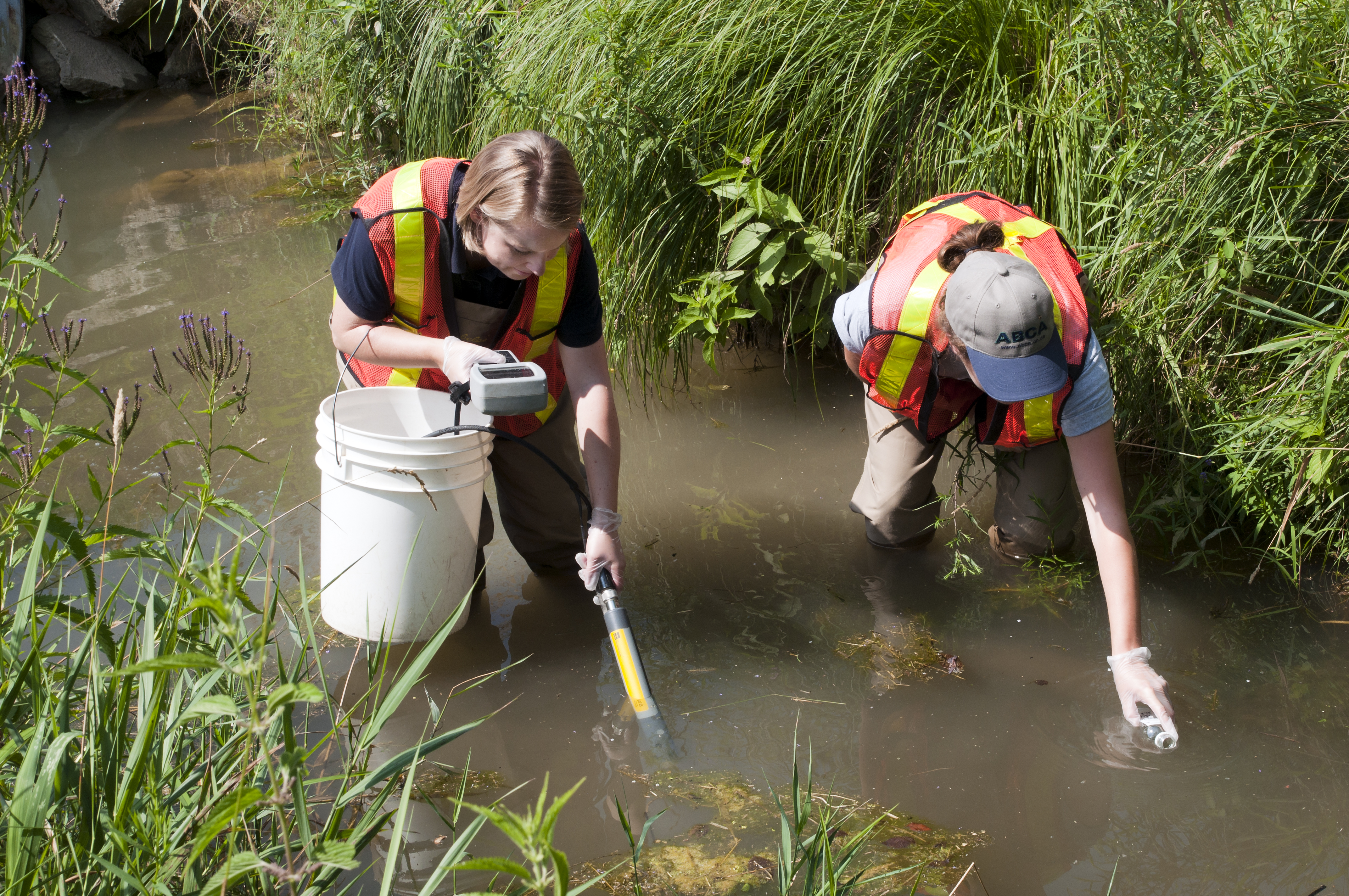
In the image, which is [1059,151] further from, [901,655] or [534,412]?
[534,412]

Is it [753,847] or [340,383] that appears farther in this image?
[340,383]

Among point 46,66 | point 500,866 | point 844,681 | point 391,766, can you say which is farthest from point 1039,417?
point 46,66

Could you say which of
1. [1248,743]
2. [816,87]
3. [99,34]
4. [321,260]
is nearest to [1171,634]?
[1248,743]

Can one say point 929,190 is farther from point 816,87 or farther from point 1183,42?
point 1183,42

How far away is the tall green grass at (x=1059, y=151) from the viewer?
2516 mm

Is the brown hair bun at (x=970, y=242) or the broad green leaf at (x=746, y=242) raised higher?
the brown hair bun at (x=970, y=242)

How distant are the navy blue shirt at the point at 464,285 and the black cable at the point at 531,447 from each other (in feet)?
0.95

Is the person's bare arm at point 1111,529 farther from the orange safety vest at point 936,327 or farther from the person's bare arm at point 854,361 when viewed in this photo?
the person's bare arm at point 854,361

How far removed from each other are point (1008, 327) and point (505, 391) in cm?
105

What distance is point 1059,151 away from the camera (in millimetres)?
2971

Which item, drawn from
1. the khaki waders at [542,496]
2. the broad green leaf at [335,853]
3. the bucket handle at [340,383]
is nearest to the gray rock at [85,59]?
the khaki waders at [542,496]

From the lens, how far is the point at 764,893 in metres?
1.86

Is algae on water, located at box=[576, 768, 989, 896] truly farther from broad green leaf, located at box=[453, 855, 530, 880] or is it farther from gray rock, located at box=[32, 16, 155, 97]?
gray rock, located at box=[32, 16, 155, 97]

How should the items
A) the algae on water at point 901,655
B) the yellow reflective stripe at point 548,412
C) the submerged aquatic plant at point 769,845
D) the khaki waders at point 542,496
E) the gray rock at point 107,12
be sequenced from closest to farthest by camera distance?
the submerged aquatic plant at point 769,845 → the algae on water at point 901,655 → the yellow reflective stripe at point 548,412 → the khaki waders at point 542,496 → the gray rock at point 107,12
